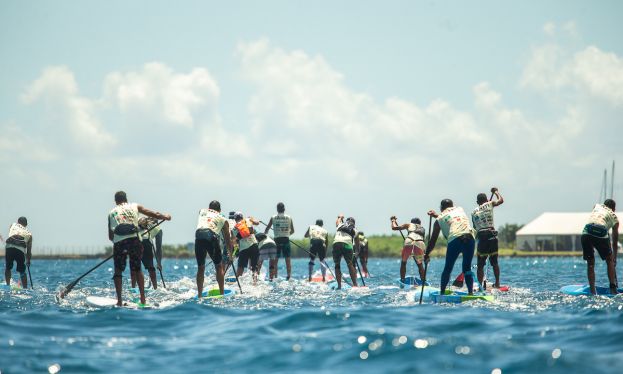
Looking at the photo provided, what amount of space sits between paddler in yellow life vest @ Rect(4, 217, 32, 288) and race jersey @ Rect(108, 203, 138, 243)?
7.74 m

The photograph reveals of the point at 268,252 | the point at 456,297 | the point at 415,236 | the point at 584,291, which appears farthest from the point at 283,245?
the point at 456,297

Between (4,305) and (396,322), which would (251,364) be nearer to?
(396,322)

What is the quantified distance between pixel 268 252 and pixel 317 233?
170 cm

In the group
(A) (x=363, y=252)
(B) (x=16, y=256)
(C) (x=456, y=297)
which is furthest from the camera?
(A) (x=363, y=252)

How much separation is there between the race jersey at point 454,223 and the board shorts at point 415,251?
6148mm

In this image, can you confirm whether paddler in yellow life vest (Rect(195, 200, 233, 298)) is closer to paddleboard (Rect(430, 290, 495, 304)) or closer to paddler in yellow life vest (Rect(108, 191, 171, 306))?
paddler in yellow life vest (Rect(108, 191, 171, 306))

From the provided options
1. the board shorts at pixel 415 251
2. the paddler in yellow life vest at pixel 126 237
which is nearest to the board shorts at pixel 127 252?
the paddler in yellow life vest at pixel 126 237

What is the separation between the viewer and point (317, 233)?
23141mm

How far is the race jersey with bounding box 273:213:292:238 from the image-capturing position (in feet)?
81.2

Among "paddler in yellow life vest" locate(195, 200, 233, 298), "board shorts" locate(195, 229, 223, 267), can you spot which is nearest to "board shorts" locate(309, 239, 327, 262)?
"paddler in yellow life vest" locate(195, 200, 233, 298)

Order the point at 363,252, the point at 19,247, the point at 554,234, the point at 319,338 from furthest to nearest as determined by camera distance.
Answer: the point at 554,234 < the point at 363,252 < the point at 19,247 < the point at 319,338

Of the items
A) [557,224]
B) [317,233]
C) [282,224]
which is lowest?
[317,233]

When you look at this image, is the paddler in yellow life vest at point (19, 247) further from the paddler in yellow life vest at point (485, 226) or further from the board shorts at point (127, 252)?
the paddler in yellow life vest at point (485, 226)

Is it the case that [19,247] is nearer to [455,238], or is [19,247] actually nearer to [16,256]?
[16,256]
